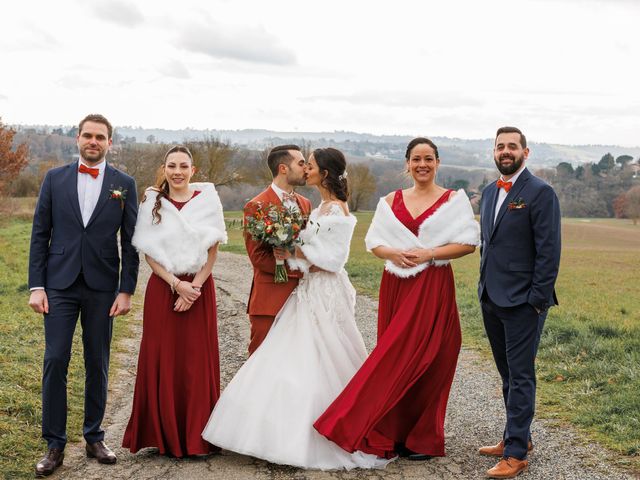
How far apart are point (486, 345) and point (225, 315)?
517 cm

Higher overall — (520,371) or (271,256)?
(271,256)

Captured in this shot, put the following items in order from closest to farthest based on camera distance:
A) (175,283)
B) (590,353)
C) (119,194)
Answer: (119,194) → (175,283) → (590,353)

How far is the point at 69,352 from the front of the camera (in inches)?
224

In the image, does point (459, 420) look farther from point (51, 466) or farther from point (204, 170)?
point (204, 170)

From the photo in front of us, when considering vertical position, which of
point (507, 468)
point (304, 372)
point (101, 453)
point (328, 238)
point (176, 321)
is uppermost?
point (328, 238)

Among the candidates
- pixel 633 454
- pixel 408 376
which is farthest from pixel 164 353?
pixel 633 454

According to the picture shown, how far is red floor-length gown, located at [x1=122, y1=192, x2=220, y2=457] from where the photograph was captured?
592cm

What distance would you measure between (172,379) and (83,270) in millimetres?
1190

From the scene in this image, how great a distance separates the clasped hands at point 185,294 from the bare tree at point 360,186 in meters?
67.3

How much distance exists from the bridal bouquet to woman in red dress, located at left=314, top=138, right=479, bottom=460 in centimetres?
87

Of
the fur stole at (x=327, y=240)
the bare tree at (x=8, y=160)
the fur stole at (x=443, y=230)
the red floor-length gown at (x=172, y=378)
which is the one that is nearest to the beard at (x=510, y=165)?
the fur stole at (x=443, y=230)

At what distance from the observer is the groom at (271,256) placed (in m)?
6.35

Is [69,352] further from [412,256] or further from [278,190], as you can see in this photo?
[412,256]

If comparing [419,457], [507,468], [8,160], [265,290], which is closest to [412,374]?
[419,457]
